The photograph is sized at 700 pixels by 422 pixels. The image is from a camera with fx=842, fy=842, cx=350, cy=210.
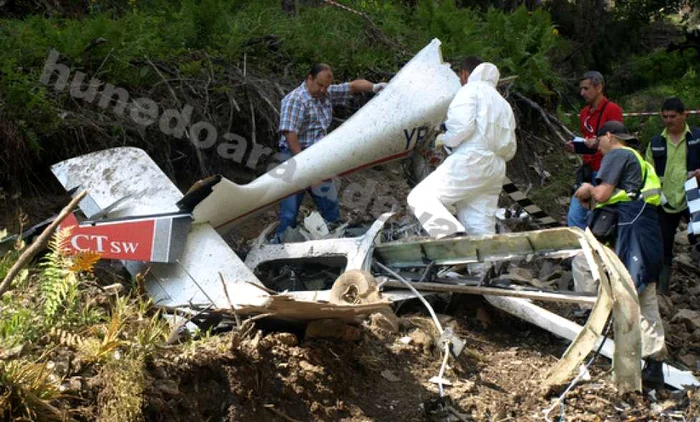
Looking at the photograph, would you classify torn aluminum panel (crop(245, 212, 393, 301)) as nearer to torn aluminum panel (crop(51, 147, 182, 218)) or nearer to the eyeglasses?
torn aluminum panel (crop(51, 147, 182, 218))

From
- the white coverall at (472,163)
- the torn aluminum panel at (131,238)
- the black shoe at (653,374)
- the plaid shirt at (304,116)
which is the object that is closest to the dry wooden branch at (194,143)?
the plaid shirt at (304,116)

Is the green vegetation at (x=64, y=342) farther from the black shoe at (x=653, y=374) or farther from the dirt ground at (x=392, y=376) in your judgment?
the black shoe at (x=653, y=374)

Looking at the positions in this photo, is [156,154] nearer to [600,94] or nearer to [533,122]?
[600,94]

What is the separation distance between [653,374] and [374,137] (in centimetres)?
284

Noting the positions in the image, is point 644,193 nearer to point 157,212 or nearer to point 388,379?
point 388,379

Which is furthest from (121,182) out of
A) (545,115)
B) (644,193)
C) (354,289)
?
(545,115)

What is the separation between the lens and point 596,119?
7.23 metres

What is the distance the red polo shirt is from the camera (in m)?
7.16

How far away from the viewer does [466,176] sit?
20.6 ft

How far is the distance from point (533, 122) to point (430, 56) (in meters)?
4.12

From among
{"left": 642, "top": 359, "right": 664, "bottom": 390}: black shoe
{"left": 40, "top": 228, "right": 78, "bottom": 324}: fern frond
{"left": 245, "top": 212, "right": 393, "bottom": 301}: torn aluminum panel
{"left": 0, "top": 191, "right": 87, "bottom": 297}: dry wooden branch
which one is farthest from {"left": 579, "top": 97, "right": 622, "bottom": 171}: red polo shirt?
{"left": 0, "top": 191, "right": 87, "bottom": 297}: dry wooden branch

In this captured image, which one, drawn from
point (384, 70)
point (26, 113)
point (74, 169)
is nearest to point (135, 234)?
point (74, 169)

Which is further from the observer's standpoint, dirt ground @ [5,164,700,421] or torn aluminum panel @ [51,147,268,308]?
torn aluminum panel @ [51,147,268,308]

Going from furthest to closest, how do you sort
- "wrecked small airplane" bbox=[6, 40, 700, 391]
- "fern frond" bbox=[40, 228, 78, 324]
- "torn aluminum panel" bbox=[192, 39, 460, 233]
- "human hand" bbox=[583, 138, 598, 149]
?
1. "human hand" bbox=[583, 138, 598, 149]
2. "torn aluminum panel" bbox=[192, 39, 460, 233]
3. "wrecked small airplane" bbox=[6, 40, 700, 391]
4. "fern frond" bbox=[40, 228, 78, 324]
